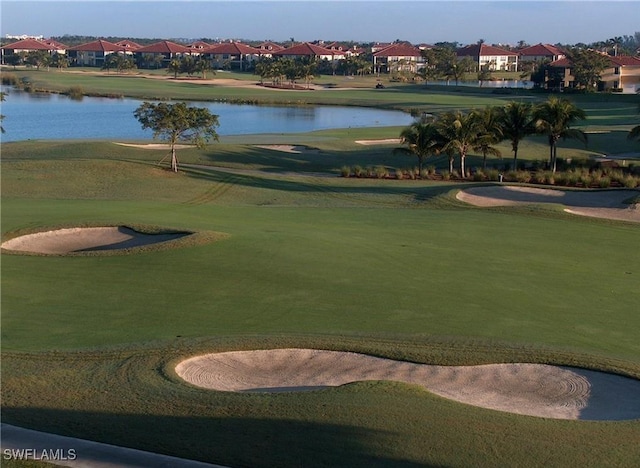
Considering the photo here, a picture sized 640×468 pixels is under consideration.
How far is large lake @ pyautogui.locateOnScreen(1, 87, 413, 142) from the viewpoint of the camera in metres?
77.5

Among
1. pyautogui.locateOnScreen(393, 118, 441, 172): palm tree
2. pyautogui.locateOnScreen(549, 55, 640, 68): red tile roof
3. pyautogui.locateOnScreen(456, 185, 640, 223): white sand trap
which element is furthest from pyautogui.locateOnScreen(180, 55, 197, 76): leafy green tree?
pyautogui.locateOnScreen(456, 185, 640, 223): white sand trap

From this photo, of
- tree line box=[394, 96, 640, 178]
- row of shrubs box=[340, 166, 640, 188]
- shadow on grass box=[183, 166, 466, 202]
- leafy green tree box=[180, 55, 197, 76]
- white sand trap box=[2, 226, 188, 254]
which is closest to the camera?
white sand trap box=[2, 226, 188, 254]

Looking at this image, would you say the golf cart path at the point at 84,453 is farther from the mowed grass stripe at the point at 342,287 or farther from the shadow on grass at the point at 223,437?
the mowed grass stripe at the point at 342,287

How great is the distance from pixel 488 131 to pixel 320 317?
103ft

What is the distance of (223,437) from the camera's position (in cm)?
1236

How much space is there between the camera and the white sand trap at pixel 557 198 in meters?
35.7

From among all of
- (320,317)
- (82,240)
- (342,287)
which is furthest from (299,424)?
(82,240)

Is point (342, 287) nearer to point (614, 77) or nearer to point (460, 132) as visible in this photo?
point (460, 132)

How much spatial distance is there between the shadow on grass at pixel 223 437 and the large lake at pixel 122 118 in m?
60.6

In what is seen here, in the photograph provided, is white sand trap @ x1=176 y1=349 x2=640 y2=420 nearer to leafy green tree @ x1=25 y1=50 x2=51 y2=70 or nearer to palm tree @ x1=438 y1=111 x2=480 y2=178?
palm tree @ x1=438 y1=111 x2=480 y2=178

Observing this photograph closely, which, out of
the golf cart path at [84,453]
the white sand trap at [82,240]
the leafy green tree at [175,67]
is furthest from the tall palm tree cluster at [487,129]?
the leafy green tree at [175,67]

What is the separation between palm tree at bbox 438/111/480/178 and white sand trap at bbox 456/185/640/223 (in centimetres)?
776

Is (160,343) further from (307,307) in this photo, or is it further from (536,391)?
(536,391)

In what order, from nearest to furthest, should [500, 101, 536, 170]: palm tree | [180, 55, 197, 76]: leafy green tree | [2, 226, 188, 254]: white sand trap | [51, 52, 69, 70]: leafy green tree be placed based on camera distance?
[2, 226, 188, 254]: white sand trap, [500, 101, 536, 170]: palm tree, [180, 55, 197, 76]: leafy green tree, [51, 52, 69, 70]: leafy green tree
